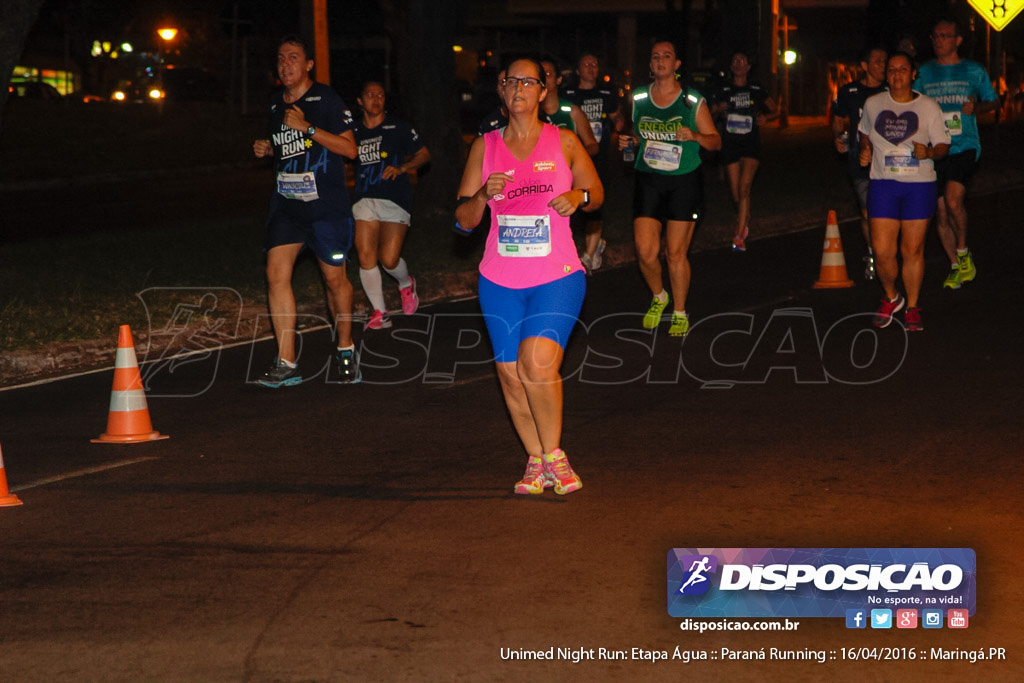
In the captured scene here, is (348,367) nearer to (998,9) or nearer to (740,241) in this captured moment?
(740,241)

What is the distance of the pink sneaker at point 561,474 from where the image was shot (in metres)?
6.81

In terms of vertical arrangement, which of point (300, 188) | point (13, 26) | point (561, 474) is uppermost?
point (13, 26)

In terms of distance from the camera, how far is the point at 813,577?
503 centimetres

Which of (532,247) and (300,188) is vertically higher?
(300,188)

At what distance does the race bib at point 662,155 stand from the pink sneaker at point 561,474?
5.20 m

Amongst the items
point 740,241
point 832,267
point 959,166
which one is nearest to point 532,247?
point 959,166

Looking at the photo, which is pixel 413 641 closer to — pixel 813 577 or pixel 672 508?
pixel 813 577

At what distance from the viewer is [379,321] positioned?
12320mm

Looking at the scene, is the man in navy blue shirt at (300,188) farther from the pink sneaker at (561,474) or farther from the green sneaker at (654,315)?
the pink sneaker at (561,474)

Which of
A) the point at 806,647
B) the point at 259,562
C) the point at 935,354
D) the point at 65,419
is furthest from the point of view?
the point at 935,354

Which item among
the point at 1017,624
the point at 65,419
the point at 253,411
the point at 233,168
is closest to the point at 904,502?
the point at 1017,624

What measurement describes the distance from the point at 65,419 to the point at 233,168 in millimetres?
25594

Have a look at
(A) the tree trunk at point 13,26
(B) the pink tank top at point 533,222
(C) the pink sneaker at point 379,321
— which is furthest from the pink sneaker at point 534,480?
(A) the tree trunk at point 13,26

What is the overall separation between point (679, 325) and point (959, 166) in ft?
11.1
